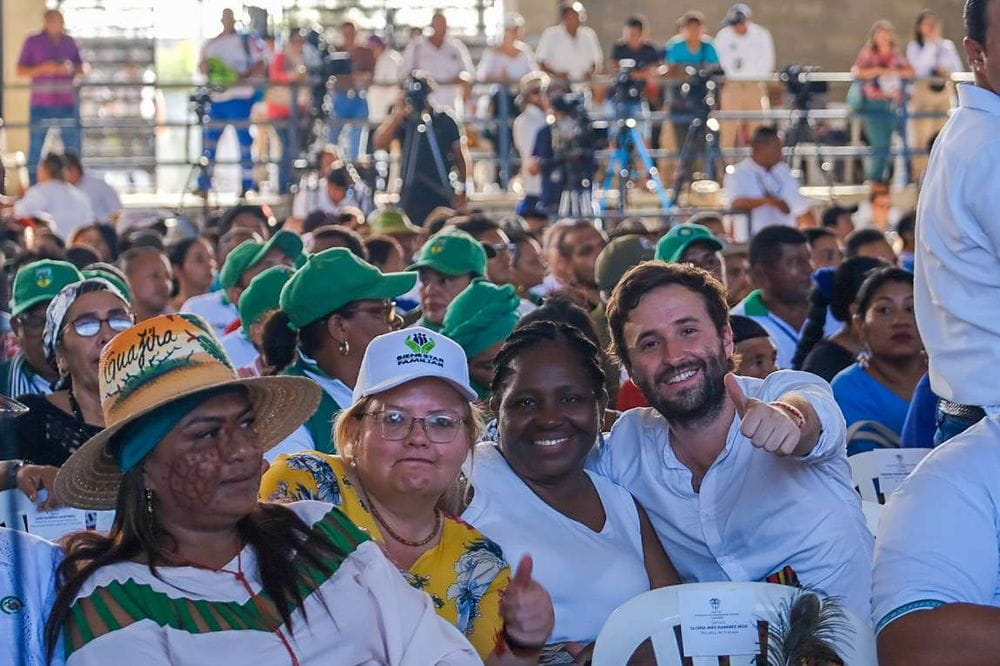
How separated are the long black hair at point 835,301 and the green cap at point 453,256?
133 cm

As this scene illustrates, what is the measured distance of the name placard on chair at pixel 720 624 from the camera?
3688 mm

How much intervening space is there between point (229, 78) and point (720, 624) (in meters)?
11.5

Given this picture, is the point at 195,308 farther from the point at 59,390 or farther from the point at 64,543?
the point at 64,543

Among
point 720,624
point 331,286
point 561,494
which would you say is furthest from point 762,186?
point 720,624

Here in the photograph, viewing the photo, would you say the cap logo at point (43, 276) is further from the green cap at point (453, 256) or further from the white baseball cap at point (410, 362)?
the white baseball cap at point (410, 362)

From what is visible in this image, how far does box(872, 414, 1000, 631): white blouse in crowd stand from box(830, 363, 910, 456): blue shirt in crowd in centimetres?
288

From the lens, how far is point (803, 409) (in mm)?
3936

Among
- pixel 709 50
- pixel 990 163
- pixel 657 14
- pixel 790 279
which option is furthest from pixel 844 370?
pixel 657 14

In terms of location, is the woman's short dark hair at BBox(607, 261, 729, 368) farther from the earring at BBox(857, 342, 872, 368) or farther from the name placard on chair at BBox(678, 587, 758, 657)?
the earring at BBox(857, 342, 872, 368)

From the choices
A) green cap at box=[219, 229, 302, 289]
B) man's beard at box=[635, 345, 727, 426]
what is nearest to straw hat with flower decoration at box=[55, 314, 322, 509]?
man's beard at box=[635, 345, 727, 426]

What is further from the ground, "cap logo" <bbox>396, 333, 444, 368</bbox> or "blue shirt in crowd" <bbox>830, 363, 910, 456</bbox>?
"cap logo" <bbox>396, 333, 444, 368</bbox>

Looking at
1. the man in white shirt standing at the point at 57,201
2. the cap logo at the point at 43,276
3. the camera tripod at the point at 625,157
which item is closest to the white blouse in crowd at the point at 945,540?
the cap logo at the point at 43,276

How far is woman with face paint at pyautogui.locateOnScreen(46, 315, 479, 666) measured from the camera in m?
3.27

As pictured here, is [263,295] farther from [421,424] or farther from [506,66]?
[506,66]
